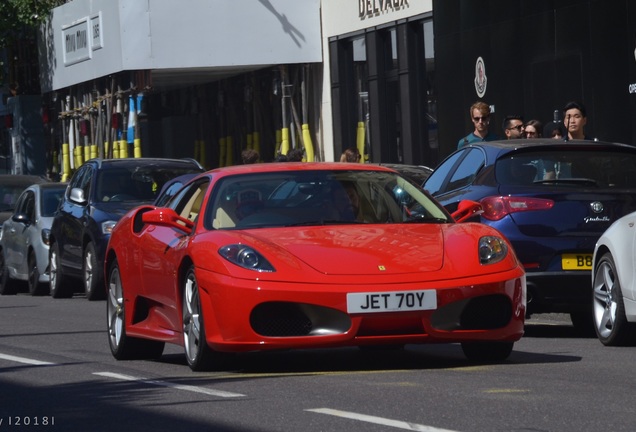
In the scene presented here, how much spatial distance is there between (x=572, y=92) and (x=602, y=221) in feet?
34.4

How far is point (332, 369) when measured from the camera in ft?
34.5

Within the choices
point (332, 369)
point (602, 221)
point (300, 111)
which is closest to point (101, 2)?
point (300, 111)

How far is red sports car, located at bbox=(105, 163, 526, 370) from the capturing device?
9.94 meters

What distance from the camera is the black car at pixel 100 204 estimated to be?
21078 millimetres

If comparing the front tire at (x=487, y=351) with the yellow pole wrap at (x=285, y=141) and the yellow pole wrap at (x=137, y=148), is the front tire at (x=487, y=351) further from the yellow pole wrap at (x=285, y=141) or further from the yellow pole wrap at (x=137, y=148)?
the yellow pole wrap at (x=137, y=148)

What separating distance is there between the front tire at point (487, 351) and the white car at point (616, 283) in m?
1.39

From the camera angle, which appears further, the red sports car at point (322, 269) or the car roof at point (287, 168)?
the car roof at point (287, 168)

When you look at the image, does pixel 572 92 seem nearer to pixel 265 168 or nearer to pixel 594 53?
pixel 594 53

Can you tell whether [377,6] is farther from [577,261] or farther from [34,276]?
[577,261]

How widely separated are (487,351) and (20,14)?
3726 cm

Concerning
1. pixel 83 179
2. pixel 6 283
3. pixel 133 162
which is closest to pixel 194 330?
pixel 133 162

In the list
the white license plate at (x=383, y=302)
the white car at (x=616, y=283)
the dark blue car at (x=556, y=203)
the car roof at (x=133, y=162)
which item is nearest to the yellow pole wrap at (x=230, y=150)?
the car roof at (x=133, y=162)

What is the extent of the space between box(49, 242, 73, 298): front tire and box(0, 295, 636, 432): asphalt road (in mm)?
9778

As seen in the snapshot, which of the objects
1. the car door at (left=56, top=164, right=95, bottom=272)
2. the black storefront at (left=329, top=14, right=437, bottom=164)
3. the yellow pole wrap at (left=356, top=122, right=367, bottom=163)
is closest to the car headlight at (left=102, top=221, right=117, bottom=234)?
the car door at (left=56, top=164, right=95, bottom=272)
